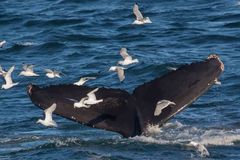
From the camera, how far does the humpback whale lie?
14.2m

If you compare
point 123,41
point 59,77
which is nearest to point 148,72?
point 59,77

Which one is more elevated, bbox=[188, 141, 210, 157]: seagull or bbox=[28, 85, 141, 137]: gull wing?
bbox=[28, 85, 141, 137]: gull wing

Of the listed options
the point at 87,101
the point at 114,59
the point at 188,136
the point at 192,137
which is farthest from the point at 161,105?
the point at 114,59

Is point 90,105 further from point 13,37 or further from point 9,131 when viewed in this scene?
point 13,37

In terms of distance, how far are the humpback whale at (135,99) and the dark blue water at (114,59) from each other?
0.43m

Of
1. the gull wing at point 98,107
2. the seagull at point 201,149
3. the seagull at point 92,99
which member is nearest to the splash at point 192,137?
the seagull at point 201,149

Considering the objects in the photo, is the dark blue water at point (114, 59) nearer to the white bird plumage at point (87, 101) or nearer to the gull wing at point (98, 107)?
the gull wing at point (98, 107)

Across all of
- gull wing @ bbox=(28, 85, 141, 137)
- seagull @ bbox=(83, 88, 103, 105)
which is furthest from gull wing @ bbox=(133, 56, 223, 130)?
seagull @ bbox=(83, 88, 103, 105)

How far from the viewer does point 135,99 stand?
14672mm

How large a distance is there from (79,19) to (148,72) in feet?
33.5

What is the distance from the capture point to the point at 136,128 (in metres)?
14.3

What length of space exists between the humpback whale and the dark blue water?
A: 430mm

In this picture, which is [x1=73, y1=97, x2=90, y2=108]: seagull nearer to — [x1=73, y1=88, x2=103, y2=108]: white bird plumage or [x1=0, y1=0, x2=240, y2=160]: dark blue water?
[x1=73, y1=88, x2=103, y2=108]: white bird plumage

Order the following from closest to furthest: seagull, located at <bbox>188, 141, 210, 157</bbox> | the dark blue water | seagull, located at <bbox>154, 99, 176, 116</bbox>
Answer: seagull, located at <bbox>154, 99, 176, 116</bbox> → seagull, located at <bbox>188, 141, 210, 157</bbox> → the dark blue water
